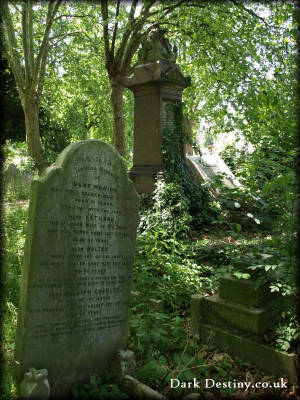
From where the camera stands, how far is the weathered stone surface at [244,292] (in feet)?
11.3

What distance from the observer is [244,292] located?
3.54 m

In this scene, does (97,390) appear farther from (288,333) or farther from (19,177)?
(19,177)

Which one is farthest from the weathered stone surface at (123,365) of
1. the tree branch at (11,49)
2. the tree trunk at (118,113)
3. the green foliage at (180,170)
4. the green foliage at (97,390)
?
the tree branch at (11,49)

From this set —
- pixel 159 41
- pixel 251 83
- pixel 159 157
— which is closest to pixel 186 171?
pixel 159 157

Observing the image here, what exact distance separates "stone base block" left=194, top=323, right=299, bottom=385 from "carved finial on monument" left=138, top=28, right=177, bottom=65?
6.50 m

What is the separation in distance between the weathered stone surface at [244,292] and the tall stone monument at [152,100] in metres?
4.44

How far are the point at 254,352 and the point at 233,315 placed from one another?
0.39m

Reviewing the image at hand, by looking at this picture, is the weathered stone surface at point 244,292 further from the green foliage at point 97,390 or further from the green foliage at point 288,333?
the green foliage at point 97,390

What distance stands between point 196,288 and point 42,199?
2604mm

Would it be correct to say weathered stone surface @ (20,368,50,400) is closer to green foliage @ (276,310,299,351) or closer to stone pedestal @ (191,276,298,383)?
stone pedestal @ (191,276,298,383)

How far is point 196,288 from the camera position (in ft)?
14.9

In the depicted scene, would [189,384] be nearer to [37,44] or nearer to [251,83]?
[251,83]

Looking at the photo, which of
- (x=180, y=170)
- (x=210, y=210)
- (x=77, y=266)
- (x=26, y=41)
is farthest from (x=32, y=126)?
(x=77, y=266)

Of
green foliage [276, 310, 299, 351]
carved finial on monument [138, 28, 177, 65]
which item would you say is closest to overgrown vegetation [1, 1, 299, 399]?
green foliage [276, 310, 299, 351]
